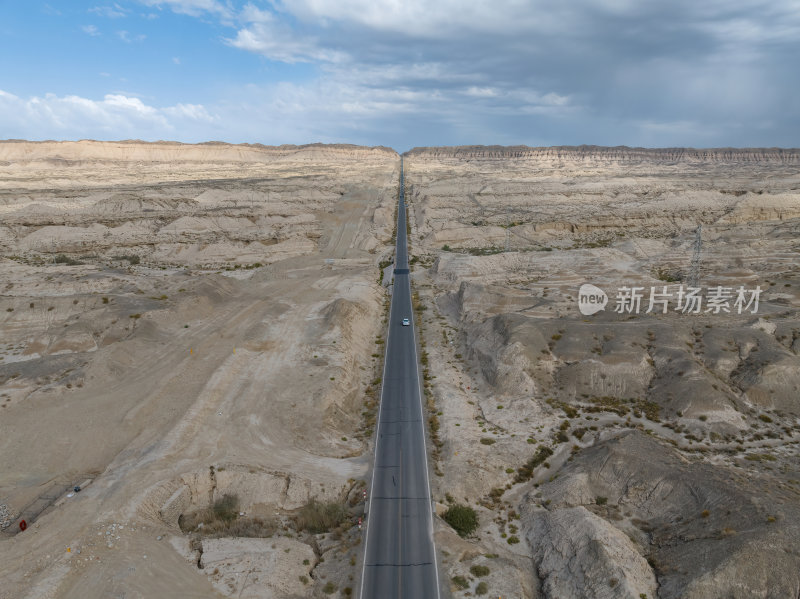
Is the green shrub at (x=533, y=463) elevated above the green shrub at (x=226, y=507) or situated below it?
above

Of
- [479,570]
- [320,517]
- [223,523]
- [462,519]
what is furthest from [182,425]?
[479,570]

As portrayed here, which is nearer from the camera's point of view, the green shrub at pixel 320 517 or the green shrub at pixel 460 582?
the green shrub at pixel 460 582

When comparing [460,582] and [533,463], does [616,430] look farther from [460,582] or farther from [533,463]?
[460,582]

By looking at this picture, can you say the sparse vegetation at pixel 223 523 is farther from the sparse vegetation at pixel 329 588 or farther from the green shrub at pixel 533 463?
the green shrub at pixel 533 463

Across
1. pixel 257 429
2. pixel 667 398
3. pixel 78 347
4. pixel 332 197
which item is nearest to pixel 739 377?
pixel 667 398

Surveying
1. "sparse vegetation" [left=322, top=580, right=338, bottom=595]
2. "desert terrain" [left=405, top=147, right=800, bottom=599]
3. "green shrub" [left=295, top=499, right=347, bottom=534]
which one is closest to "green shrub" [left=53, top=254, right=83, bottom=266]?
"desert terrain" [left=405, top=147, right=800, bottom=599]

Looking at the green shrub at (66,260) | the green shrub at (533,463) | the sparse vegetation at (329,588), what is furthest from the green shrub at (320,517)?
the green shrub at (66,260)
